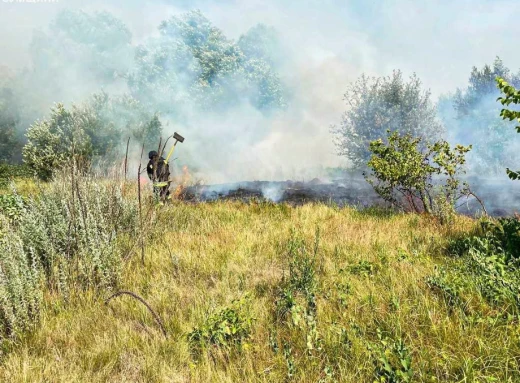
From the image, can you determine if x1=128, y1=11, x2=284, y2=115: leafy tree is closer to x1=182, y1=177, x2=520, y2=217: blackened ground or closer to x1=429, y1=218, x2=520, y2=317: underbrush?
x1=182, y1=177, x2=520, y2=217: blackened ground

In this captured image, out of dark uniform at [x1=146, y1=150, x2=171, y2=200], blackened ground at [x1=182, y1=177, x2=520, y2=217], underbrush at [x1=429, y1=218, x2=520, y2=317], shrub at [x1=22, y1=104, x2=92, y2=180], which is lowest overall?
underbrush at [x1=429, y1=218, x2=520, y2=317]

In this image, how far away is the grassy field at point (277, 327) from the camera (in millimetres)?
2000

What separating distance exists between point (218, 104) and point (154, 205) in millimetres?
29695

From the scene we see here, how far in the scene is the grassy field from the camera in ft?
6.56

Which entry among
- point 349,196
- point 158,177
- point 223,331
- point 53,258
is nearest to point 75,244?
point 53,258

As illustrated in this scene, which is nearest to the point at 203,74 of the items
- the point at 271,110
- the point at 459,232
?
the point at 271,110

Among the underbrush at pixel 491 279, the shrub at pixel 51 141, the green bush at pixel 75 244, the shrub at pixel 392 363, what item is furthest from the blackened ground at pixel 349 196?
the shrub at pixel 392 363

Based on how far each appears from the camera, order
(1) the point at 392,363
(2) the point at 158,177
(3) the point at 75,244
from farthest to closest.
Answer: (2) the point at 158,177, (3) the point at 75,244, (1) the point at 392,363

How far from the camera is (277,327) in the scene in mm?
2496

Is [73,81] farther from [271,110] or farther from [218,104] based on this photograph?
[271,110]

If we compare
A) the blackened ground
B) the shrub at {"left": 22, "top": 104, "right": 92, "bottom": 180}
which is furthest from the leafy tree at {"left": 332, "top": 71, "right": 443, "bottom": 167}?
the shrub at {"left": 22, "top": 104, "right": 92, "bottom": 180}

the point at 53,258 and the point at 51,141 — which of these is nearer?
the point at 53,258

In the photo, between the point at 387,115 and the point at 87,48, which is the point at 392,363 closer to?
the point at 387,115

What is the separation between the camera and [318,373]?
Result: 6.58 feet
